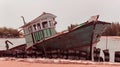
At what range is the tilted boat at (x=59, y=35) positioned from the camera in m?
23.7

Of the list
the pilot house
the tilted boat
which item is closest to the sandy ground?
the tilted boat

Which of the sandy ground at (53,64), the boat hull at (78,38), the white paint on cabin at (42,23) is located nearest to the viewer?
the sandy ground at (53,64)

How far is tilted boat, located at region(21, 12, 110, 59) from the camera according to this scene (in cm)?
2367

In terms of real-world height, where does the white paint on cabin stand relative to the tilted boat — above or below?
above

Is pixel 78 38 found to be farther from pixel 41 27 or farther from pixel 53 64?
pixel 53 64

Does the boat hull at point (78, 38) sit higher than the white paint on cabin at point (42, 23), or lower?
lower

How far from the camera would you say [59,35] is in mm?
24234

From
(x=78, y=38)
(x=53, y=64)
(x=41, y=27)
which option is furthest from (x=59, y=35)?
(x=53, y=64)

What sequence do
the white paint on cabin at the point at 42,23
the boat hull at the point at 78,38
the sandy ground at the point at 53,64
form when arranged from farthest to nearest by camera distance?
1. the white paint on cabin at the point at 42,23
2. the boat hull at the point at 78,38
3. the sandy ground at the point at 53,64

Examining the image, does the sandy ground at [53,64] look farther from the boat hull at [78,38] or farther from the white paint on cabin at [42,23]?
the white paint on cabin at [42,23]

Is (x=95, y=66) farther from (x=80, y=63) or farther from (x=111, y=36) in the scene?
(x=111, y=36)

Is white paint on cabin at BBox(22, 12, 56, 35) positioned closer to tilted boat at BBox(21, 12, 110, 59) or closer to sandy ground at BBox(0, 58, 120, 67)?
tilted boat at BBox(21, 12, 110, 59)

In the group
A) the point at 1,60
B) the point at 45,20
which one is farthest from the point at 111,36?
the point at 1,60

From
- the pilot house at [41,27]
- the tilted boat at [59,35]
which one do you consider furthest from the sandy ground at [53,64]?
the pilot house at [41,27]
